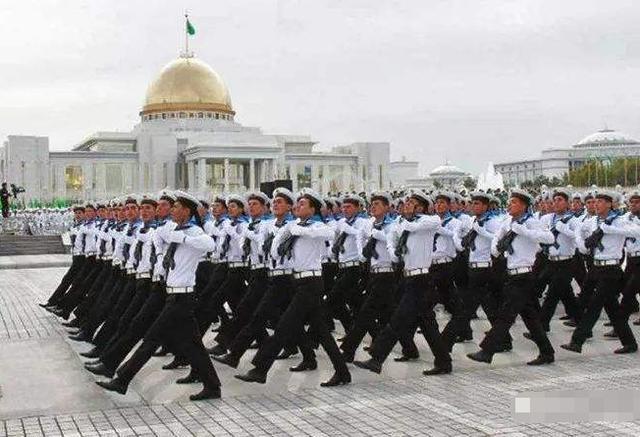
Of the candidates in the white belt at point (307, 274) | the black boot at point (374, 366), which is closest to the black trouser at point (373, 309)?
the black boot at point (374, 366)

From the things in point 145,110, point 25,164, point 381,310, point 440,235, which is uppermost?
point 145,110

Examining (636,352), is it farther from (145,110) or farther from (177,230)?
(145,110)

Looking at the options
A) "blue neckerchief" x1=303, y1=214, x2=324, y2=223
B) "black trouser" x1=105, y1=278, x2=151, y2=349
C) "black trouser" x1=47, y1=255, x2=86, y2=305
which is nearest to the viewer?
"blue neckerchief" x1=303, y1=214, x2=324, y2=223

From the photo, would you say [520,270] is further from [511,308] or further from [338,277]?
[338,277]

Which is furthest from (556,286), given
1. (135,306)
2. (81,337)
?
(81,337)

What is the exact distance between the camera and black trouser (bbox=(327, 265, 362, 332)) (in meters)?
9.48

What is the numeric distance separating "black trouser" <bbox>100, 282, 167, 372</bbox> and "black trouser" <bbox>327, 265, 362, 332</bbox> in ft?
8.36

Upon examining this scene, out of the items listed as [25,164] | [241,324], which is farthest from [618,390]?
[25,164]

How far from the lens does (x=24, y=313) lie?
44.2 ft

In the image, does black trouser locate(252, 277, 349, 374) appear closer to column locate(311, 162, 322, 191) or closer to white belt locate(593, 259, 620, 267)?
white belt locate(593, 259, 620, 267)

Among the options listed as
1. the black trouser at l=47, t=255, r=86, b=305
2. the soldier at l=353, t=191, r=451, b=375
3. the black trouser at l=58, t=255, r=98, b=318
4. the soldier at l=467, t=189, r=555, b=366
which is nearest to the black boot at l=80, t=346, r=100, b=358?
the black trouser at l=58, t=255, r=98, b=318

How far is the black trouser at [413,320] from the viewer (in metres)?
7.85

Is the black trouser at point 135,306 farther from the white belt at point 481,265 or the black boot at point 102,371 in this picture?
the white belt at point 481,265

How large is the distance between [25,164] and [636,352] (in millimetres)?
62776
